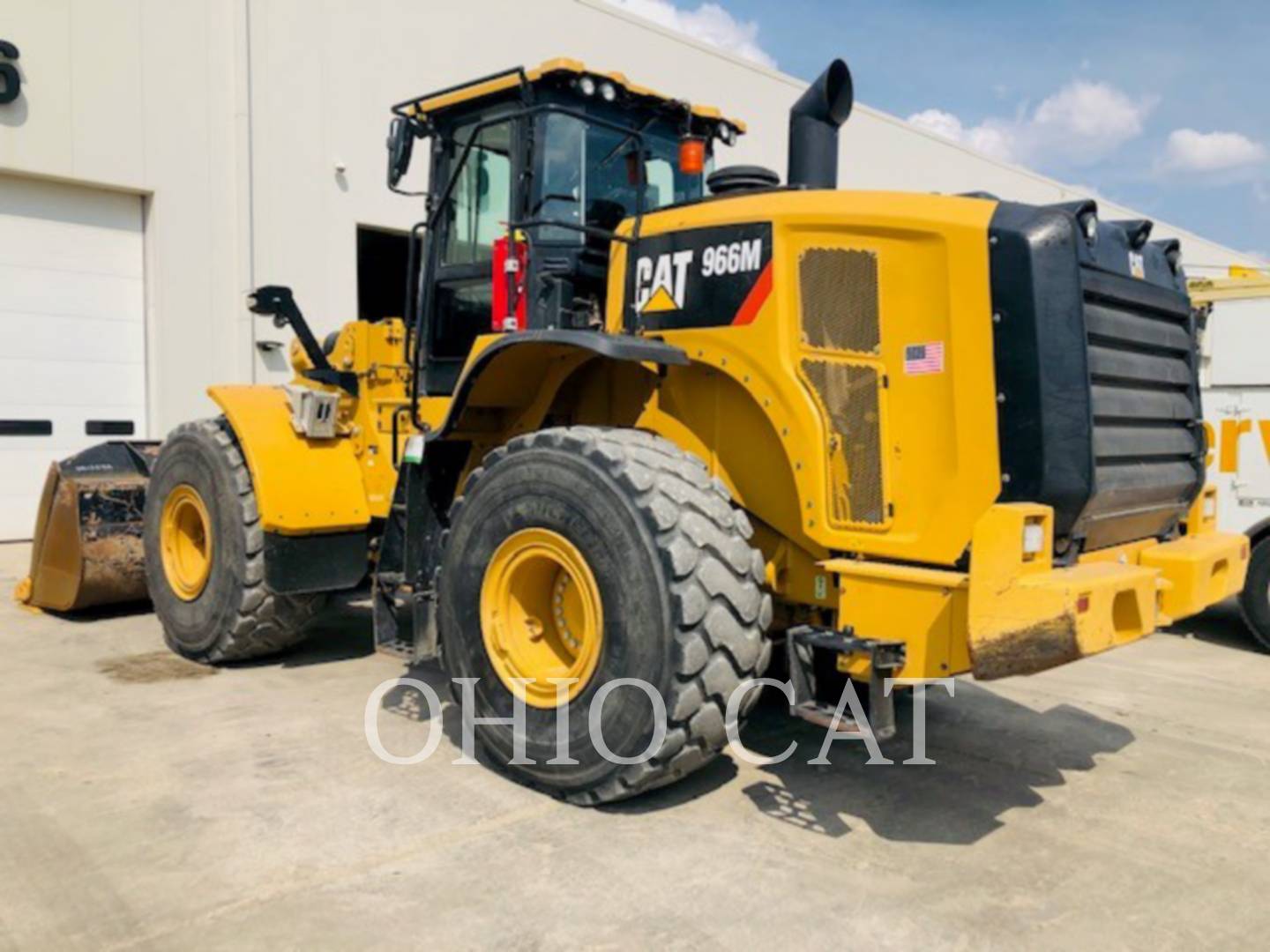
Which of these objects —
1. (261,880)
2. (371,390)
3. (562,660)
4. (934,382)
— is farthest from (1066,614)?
(371,390)

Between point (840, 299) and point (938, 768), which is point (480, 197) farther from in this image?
point (938, 768)

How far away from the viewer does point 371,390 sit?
236 inches

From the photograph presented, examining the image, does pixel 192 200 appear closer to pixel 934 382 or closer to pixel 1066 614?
pixel 934 382

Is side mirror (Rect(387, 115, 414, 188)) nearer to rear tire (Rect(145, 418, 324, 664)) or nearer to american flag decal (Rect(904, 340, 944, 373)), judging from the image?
rear tire (Rect(145, 418, 324, 664))

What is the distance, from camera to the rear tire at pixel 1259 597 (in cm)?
738

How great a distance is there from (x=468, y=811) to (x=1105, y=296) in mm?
2920

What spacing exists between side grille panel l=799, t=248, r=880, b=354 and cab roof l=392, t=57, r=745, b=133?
146cm

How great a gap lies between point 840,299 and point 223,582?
374cm

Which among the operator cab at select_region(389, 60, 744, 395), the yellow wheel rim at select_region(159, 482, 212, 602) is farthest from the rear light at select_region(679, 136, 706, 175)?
the yellow wheel rim at select_region(159, 482, 212, 602)

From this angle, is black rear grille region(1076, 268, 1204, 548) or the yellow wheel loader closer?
the yellow wheel loader

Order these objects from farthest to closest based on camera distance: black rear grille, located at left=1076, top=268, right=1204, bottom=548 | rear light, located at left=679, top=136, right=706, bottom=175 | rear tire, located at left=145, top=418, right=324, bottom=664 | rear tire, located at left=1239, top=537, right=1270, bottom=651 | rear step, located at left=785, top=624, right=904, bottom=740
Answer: rear tire, located at left=1239, top=537, right=1270, bottom=651, rear tire, located at left=145, top=418, right=324, bottom=664, rear light, located at left=679, top=136, right=706, bottom=175, black rear grille, located at left=1076, top=268, right=1204, bottom=548, rear step, located at left=785, top=624, right=904, bottom=740

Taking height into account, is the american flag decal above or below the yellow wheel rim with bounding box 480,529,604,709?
above

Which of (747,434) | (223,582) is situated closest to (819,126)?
(747,434)

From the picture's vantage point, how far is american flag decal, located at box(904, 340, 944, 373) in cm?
356
